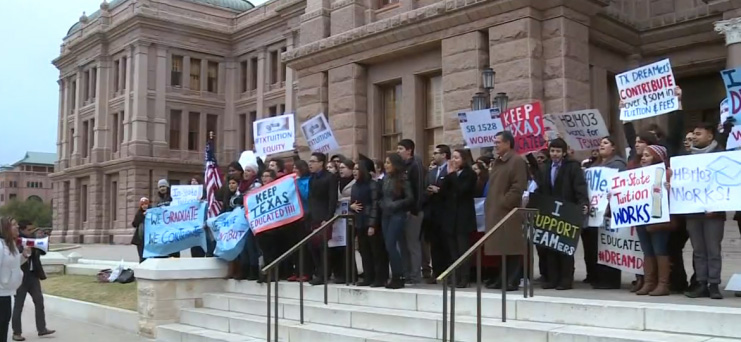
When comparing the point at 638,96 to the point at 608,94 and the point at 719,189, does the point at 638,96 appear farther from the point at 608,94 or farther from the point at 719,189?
the point at 608,94

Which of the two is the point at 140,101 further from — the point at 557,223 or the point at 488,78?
the point at 557,223

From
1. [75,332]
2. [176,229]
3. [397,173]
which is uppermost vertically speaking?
[397,173]

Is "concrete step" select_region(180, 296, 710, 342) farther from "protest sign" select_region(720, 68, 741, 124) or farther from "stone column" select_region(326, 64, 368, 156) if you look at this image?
"stone column" select_region(326, 64, 368, 156)

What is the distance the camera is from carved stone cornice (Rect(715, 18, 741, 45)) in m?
15.0

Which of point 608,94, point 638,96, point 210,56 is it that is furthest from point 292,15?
point 638,96

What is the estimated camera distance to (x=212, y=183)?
1308cm

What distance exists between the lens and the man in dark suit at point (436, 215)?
33.1ft

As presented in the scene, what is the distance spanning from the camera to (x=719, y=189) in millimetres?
7504

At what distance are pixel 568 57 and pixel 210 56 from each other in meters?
42.6

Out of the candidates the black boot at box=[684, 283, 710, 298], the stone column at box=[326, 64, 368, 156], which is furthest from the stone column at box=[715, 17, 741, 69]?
the black boot at box=[684, 283, 710, 298]

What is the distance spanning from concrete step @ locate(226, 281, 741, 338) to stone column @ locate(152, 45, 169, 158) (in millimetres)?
41953

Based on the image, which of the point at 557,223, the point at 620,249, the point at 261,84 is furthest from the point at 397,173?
the point at 261,84

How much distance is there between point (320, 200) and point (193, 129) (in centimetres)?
4381

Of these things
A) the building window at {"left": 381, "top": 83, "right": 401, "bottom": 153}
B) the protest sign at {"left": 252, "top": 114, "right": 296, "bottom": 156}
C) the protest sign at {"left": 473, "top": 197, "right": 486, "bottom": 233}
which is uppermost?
the building window at {"left": 381, "top": 83, "right": 401, "bottom": 153}
